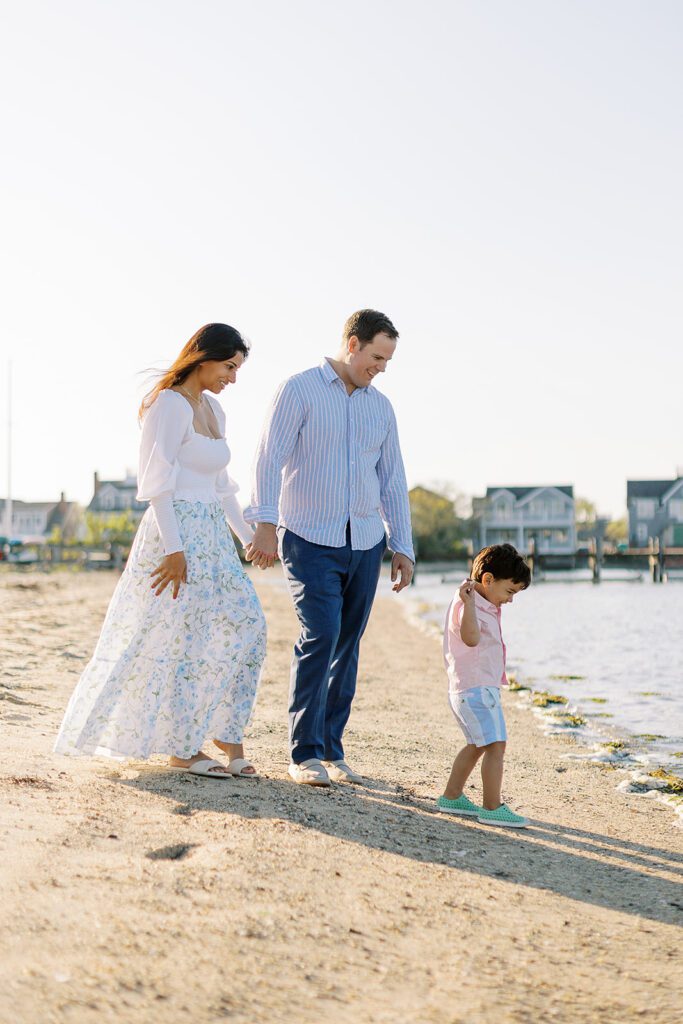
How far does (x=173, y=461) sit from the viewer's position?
474cm

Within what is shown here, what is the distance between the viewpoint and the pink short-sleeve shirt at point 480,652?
15.0 ft

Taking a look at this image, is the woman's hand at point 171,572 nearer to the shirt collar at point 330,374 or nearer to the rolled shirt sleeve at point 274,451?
the rolled shirt sleeve at point 274,451

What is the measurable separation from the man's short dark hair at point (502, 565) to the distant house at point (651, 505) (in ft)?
295

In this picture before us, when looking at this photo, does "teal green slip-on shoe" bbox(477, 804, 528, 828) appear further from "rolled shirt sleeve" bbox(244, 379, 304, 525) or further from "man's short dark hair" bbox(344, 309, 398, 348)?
"man's short dark hair" bbox(344, 309, 398, 348)

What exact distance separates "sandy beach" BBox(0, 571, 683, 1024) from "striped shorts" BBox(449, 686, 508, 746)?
369 millimetres

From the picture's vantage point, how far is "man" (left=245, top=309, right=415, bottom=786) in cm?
487

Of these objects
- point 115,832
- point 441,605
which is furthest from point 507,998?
point 441,605

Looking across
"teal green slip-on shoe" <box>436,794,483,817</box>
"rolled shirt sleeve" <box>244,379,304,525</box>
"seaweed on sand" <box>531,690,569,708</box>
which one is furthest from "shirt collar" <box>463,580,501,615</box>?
"seaweed on sand" <box>531,690,569,708</box>

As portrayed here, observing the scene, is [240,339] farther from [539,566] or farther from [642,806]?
[539,566]

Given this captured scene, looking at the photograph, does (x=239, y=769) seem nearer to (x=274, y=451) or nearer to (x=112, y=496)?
(x=274, y=451)

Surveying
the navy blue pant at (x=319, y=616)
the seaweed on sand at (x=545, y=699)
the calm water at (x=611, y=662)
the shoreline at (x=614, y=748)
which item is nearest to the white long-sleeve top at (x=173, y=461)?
the navy blue pant at (x=319, y=616)

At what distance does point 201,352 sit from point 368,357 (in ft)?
2.55

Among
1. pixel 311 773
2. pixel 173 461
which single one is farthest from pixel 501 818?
pixel 173 461

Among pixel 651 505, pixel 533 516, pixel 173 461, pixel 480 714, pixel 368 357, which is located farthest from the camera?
pixel 533 516
